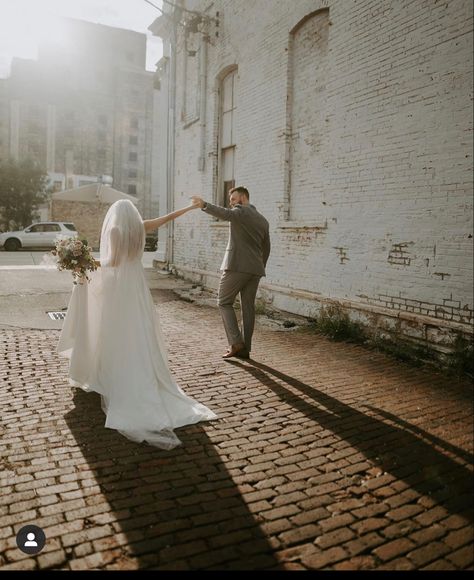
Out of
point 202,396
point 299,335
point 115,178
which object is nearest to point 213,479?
point 202,396

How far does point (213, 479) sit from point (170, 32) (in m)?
14.5

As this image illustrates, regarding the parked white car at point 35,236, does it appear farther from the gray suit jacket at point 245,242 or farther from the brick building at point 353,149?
the gray suit jacket at point 245,242

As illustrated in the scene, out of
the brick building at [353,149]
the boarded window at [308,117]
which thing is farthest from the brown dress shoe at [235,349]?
the boarded window at [308,117]

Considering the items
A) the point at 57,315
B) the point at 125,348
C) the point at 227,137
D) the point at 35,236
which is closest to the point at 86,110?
the point at 35,236

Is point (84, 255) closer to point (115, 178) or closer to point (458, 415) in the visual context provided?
point (458, 415)

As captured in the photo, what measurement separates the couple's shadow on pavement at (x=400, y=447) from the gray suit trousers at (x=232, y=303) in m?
1.24

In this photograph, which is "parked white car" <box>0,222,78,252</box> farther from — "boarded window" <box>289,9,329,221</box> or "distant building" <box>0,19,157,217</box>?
"distant building" <box>0,19,157,217</box>

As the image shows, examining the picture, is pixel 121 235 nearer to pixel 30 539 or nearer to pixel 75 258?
pixel 75 258

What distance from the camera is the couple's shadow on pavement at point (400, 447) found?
10.5 feet

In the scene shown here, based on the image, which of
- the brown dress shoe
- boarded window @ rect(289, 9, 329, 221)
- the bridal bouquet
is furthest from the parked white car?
the bridal bouquet

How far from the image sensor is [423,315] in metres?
6.39

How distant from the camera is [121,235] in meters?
4.54

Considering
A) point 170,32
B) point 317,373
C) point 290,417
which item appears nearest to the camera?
point 290,417

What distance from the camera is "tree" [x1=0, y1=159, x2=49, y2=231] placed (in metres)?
34.7
